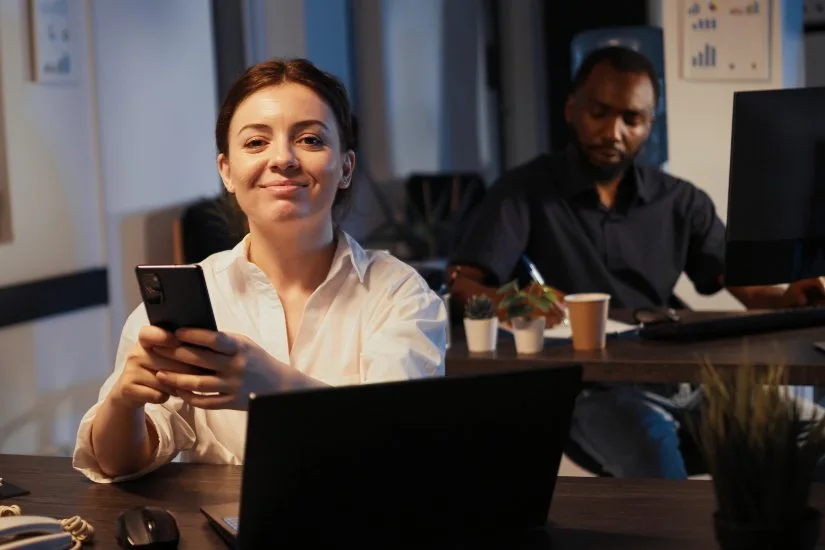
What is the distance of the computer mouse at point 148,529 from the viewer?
4.63 feet

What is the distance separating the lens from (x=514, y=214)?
3.20 meters

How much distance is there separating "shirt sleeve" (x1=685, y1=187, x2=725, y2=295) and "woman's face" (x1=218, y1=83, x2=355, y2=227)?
5.10 ft

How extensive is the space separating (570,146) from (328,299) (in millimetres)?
1440

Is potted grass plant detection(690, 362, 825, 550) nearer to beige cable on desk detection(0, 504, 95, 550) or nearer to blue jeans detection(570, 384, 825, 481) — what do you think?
beige cable on desk detection(0, 504, 95, 550)

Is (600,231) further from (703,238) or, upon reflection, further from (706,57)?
(706,57)

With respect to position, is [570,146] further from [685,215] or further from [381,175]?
[381,175]

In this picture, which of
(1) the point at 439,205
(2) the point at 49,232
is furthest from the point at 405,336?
(1) the point at 439,205

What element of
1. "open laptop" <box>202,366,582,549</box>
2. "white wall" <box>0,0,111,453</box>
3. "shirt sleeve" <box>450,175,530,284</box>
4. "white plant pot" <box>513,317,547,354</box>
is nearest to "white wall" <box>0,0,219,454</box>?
"white wall" <box>0,0,111,453</box>

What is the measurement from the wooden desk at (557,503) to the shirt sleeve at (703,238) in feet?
5.40

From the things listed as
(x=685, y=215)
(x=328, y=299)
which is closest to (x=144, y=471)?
(x=328, y=299)

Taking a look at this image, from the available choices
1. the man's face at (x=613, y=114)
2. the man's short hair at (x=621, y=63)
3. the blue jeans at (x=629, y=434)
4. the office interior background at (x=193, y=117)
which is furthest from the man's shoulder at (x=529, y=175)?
the office interior background at (x=193, y=117)

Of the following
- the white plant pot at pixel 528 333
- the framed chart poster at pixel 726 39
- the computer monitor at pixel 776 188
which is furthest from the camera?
the framed chart poster at pixel 726 39

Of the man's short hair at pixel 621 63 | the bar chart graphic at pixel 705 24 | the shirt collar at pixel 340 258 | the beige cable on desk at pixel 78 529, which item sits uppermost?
the bar chart graphic at pixel 705 24

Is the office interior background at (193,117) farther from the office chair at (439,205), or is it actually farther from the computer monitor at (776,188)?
the computer monitor at (776,188)
